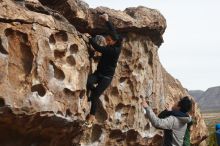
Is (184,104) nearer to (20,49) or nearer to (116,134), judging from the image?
(20,49)

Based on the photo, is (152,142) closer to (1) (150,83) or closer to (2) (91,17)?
(1) (150,83)

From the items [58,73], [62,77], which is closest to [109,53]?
[62,77]

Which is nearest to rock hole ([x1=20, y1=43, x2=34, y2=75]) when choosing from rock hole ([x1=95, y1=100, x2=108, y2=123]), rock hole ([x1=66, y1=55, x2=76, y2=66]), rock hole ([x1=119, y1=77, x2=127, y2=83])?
rock hole ([x1=66, y1=55, x2=76, y2=66])

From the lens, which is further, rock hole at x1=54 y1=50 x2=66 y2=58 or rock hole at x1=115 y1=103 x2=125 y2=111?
rock hole at x1=115 y1=103 x2=125 y2=111

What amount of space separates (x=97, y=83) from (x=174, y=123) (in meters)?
5.26

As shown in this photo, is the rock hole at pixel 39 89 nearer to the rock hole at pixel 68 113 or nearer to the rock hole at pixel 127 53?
the rock hole at pixel 68 113

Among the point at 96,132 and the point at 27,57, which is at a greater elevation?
the point at 27,57

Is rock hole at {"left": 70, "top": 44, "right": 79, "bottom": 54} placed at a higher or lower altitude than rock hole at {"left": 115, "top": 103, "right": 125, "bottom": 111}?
higher

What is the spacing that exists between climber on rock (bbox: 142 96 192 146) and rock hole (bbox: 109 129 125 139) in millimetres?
7144

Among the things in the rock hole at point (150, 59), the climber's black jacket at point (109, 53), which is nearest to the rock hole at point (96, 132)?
the climber's black jacket at point (109, 53)

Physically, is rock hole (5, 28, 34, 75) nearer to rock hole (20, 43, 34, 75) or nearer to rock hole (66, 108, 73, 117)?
rock hole (20, 43, 34, 75)

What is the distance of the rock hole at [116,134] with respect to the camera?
17.8 metres

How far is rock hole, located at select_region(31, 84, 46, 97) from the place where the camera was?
496 inches

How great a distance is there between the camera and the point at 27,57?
41.4 ft
